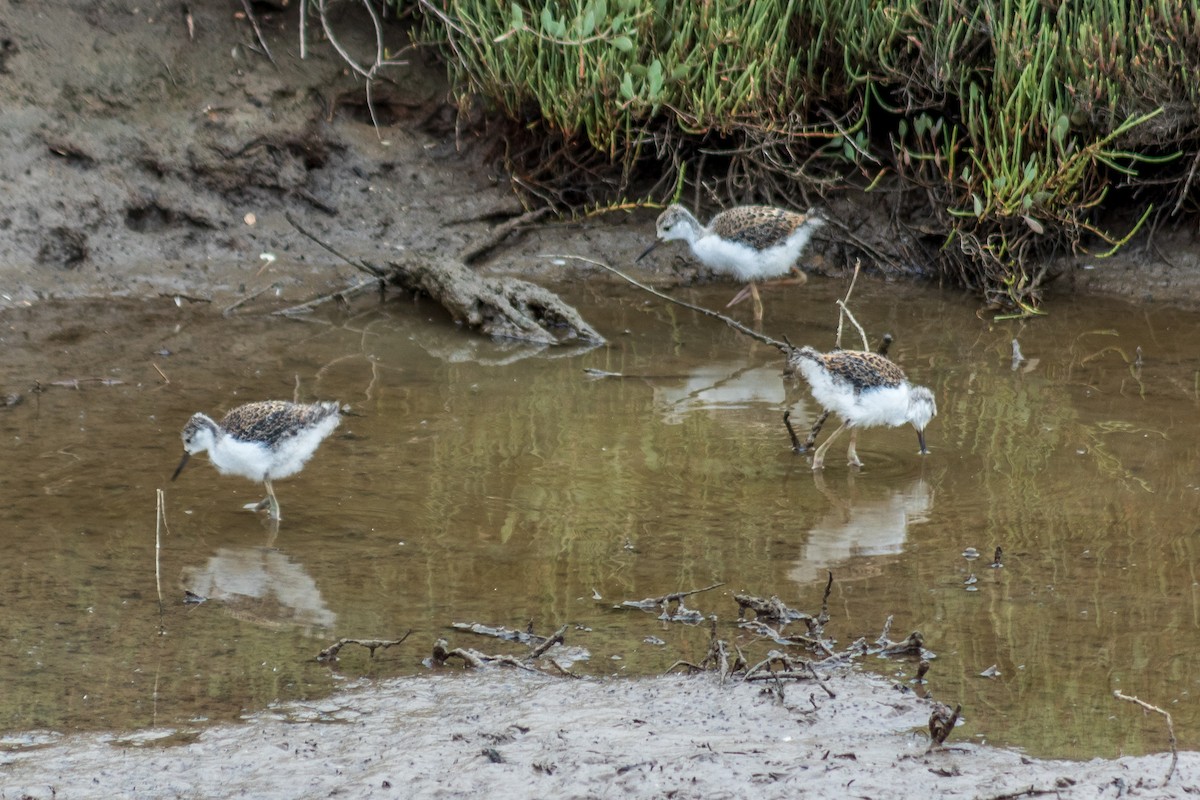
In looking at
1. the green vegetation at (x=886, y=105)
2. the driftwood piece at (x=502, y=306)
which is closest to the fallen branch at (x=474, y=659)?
the driftwood piece at (x=502, y=306)

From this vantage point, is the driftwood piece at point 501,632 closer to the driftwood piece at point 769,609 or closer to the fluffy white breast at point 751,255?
the driftwood piece at point 769,609

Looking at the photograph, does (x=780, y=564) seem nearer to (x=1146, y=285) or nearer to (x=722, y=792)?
(x=722, y=792)

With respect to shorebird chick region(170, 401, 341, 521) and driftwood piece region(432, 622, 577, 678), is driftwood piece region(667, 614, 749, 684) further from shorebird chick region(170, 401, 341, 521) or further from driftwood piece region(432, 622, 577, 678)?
shorebird chick region(170, 401, 341, 521)

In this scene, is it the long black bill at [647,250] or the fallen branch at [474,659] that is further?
the long black bill at [647,250]

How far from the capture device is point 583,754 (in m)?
4.11

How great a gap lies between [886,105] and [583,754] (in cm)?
728

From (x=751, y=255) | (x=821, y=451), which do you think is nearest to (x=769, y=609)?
(x=821, y=451)

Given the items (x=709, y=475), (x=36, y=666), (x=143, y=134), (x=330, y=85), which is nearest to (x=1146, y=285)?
(x=709, y=475)

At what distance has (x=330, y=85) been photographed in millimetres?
10984

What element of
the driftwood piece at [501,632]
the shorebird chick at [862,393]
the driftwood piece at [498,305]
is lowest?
the driftwood piece at [498,305]

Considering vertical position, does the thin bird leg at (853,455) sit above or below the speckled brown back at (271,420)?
below

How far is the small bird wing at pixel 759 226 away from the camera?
9609 mm

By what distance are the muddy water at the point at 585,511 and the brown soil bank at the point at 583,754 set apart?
8.3 inches

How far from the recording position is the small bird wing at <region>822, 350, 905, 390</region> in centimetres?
691
